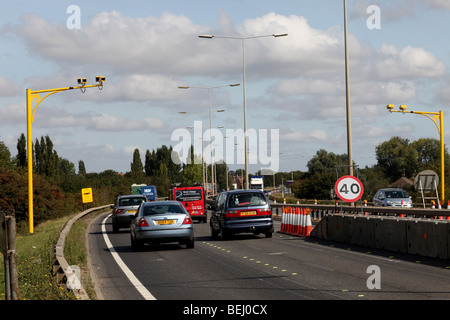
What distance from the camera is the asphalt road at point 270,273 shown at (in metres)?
11.1

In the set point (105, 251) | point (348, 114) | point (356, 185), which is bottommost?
point (105, 251)

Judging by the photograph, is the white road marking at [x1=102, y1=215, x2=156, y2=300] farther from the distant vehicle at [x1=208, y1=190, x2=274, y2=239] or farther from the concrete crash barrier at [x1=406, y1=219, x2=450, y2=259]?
the concrete crash barrier at [x1=406, y1=219, x2=450, y2=259]

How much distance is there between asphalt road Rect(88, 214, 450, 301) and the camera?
1112cm

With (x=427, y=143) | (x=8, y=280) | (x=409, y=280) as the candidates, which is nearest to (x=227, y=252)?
(x=409, y=280)

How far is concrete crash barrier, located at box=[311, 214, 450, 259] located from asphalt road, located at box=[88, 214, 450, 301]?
1.31ft

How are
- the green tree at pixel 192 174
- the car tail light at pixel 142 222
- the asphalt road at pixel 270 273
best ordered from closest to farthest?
1. the asphalt road at pixel 270 273
2. the car tail light at pixel 142 222
3. the green tree at pixel 192 174

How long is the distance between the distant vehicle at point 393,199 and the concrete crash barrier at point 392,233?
19.8m

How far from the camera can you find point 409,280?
12469 millimetres

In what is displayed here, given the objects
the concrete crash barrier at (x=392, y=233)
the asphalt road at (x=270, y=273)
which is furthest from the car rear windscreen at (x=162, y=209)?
the concrete crash barrier at (x=392, y=233)

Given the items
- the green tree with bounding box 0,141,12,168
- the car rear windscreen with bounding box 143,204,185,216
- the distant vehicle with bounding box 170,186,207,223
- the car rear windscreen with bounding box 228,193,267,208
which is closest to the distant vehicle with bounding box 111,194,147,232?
the distant vehicle with bounding box 170,186,207,223

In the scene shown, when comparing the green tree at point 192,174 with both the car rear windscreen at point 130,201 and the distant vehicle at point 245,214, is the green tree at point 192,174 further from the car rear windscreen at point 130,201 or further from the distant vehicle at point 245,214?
the distant vehicle at point 245,214

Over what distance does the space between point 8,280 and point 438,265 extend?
951 cm
